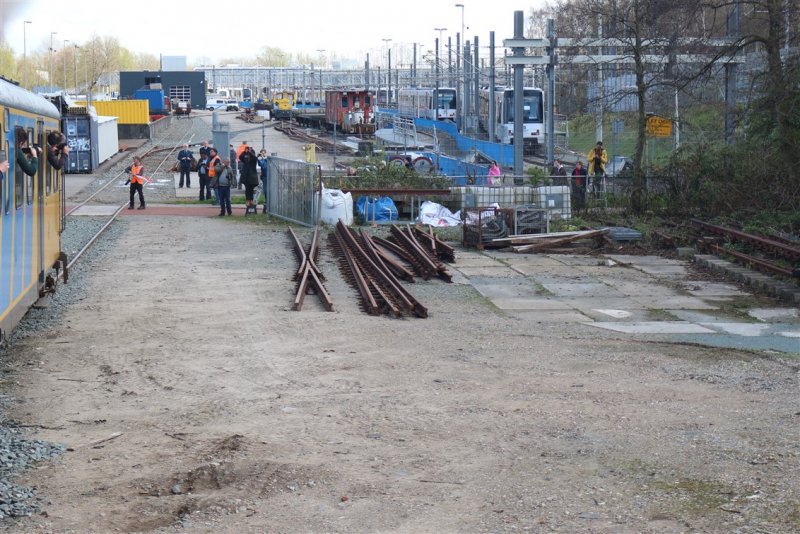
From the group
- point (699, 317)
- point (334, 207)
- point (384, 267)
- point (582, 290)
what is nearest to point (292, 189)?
point (334, 207)

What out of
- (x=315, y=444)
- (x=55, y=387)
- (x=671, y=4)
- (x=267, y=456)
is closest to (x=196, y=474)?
(x=267, y=456)

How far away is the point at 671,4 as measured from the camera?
2873 centimetres

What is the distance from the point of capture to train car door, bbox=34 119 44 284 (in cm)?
1243

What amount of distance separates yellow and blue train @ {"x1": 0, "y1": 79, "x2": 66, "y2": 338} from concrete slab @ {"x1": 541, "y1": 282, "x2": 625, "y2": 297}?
8473 millimetres

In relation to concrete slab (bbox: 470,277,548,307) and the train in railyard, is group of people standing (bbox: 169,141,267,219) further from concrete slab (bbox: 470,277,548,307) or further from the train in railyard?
the train in railyard

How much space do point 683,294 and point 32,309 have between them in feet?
35.0

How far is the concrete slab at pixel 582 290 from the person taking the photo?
59.3ft

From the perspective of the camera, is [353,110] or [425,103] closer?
[425,103]

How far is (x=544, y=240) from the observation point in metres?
24.1

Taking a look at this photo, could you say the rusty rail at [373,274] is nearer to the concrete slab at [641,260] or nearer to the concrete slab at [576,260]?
the concrete slab at [576,260]

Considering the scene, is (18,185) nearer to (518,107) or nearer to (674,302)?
(674,302)

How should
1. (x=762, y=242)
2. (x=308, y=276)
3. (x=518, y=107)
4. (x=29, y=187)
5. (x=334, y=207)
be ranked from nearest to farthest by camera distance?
(x=29, y=187), (x=308, y=276), (x=762, y=242), (x=334, y=207), (x=518, y=107)

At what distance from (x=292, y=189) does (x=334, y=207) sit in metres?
1.60

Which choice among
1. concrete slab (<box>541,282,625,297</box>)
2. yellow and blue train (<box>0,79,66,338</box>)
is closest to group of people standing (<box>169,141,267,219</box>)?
concrete slab (<box>541,282,625,297</box>)
